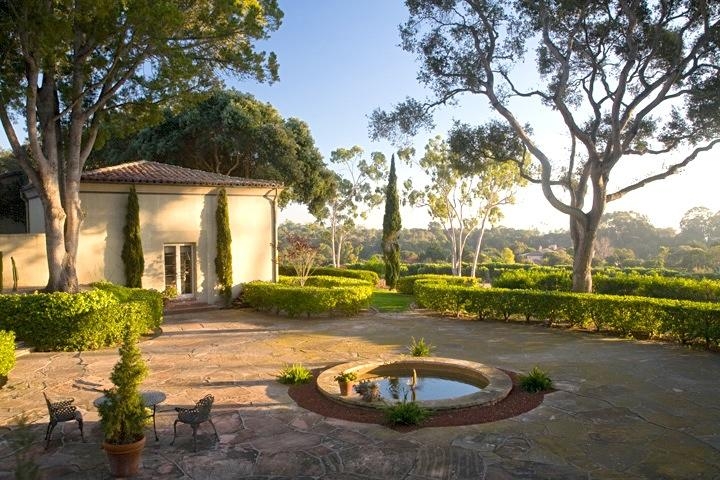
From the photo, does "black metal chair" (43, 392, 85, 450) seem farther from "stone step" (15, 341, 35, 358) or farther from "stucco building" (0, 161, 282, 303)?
"stucco building" (0, 161, 282, 303)

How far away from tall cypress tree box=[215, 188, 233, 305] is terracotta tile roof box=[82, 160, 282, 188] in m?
0.69

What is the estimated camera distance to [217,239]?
18.6m

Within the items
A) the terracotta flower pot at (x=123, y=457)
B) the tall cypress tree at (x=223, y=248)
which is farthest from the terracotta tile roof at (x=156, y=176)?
the terracotta flower pot at (x=123, y=457)

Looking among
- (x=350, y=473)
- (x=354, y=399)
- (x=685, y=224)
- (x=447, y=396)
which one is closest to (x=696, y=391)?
(x=447, y=396)

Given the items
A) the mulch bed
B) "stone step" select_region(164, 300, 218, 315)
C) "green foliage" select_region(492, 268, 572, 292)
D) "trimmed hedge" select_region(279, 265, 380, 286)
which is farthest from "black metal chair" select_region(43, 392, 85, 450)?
"trimmed hedge" select_region(279, 265, 380, 286)

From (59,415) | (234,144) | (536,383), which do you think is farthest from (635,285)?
(234,144)

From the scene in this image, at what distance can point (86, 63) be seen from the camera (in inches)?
521

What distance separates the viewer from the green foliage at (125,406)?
5.43m

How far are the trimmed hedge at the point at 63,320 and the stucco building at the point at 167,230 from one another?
15.4 feet

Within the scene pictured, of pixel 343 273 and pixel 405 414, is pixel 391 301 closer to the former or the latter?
pixel 343 273

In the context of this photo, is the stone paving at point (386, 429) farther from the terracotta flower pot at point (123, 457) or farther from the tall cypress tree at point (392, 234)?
the tall cypress tree at point (392, 234)

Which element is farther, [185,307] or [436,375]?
[185,307]

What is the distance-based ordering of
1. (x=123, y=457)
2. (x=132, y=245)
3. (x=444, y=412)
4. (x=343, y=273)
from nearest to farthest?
→ (x=123, y=457), (x=444, y=412), (x=132, y=245), (x=343, y=273)

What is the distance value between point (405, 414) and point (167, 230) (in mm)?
13437
